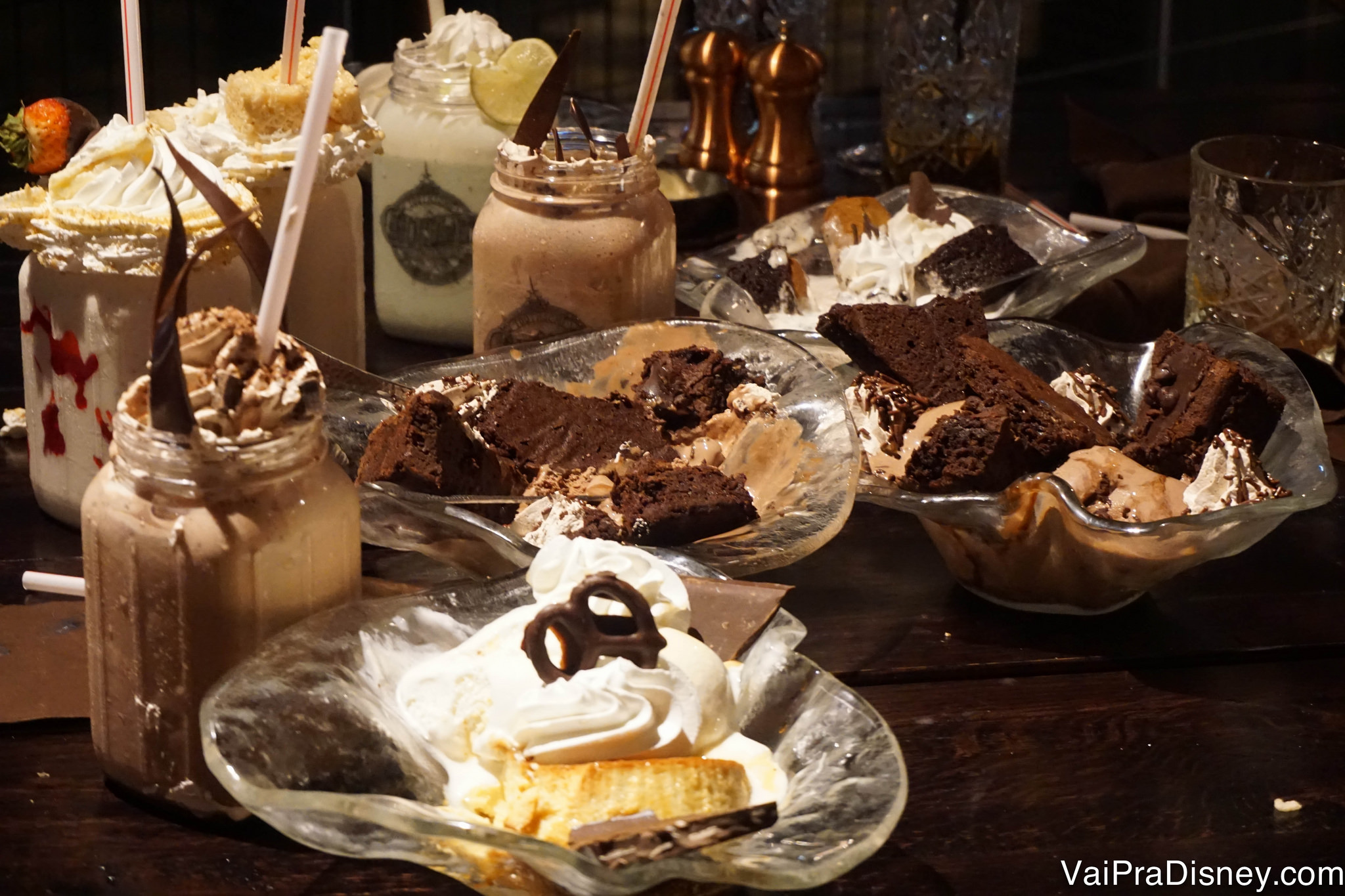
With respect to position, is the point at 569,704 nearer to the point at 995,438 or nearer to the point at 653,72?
the point at 995,438

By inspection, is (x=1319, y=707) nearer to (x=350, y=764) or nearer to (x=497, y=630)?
(x=497, y=630)

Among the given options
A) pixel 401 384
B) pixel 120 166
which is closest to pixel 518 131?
pixel 401 384

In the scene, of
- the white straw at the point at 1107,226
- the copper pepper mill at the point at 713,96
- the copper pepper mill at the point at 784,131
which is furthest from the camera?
the copper pepper mill at the point at 713,96

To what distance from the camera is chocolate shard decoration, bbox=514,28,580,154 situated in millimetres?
1706

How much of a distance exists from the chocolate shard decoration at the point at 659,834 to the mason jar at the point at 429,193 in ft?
3.89

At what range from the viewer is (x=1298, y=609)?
1520 mm

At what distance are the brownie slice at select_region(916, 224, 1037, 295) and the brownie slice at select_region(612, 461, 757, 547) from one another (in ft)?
2.52

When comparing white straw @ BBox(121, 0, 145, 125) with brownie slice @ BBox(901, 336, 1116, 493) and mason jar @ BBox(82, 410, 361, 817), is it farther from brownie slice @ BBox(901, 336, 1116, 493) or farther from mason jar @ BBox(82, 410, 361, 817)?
brownie slice @ BBox(901, 336, 1116, 493)

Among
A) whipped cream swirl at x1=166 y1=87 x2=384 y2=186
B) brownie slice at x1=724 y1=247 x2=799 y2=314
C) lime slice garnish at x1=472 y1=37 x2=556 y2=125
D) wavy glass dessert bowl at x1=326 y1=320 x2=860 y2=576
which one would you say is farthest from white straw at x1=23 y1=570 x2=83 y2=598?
brownie slice at x1=724 y1=247 x2=799 y2=314

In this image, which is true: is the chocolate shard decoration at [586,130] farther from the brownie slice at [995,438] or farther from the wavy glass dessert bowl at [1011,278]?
the brownie slice at [995,438]

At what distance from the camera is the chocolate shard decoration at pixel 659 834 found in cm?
93

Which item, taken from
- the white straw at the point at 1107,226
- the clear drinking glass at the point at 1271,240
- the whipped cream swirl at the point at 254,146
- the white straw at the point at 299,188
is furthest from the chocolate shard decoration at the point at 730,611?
the white straw at the point at 1107,226

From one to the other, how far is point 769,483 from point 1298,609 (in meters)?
0.53

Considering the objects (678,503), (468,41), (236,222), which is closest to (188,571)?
(236,222)
